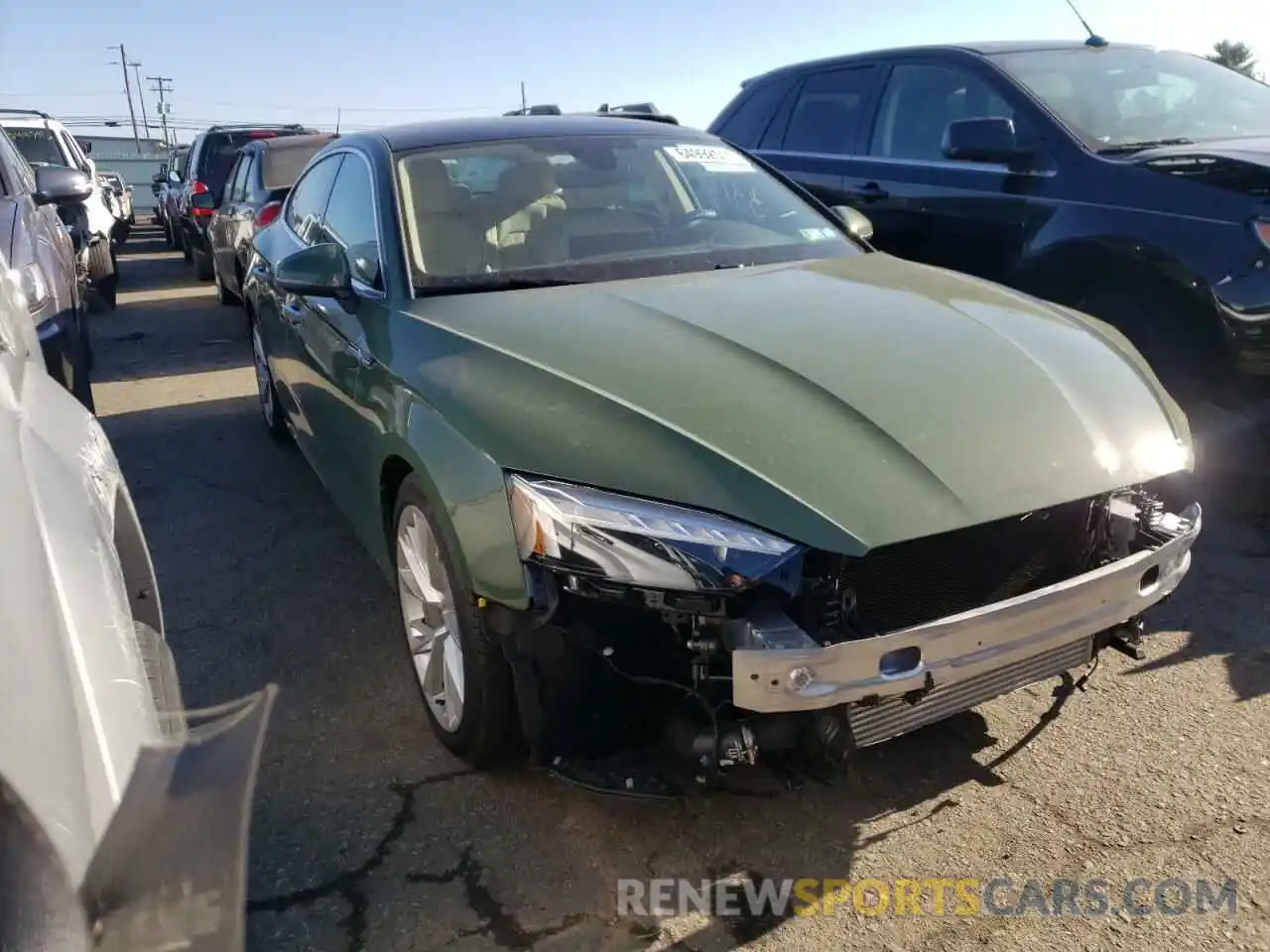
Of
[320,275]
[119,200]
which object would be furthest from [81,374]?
[119,200]

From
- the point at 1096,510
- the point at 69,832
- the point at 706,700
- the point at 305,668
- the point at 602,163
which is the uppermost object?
the point at 602,163

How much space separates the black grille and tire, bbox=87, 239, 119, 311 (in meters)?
10.1

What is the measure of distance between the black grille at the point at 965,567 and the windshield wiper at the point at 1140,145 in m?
2.77

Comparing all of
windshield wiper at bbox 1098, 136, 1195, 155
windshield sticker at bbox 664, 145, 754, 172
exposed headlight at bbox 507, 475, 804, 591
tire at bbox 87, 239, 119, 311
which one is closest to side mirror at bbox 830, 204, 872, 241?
windshield sticker at bbox 664, 145, 754, 172

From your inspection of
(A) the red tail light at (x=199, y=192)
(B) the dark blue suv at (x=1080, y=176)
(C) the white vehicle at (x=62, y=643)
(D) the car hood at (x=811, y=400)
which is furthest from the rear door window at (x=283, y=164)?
(C) the white vehicle at (x=62, y=643)

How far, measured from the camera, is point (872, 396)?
8.11 feet

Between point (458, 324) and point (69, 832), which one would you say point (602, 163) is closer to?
point (458, 324)

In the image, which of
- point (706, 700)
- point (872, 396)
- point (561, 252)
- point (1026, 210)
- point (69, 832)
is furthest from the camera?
point (1026, 210)

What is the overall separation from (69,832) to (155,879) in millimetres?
130

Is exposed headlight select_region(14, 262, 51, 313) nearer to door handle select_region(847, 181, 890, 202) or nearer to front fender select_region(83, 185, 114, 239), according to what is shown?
door handle select_region(847, 181, 890, 202)

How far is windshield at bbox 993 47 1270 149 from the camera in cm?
486

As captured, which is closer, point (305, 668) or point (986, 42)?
point (305, 668)

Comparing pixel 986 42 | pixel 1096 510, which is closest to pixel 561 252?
pixel 1096 510

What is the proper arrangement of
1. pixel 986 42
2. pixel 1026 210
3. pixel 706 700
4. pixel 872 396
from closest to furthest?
pixel 706 700
pixel 872 396
pixel 1026 210
pixel 986 42
